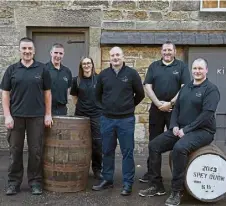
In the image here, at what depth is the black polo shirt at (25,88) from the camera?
511 centimetres

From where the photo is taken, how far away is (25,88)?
5.11 metres

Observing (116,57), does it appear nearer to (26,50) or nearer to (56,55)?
(56,55)

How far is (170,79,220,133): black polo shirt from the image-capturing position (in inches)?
196

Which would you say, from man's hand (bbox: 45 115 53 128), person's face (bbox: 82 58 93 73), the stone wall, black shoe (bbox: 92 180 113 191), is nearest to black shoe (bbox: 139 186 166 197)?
black shoe (bbox: 92 180 113 191)

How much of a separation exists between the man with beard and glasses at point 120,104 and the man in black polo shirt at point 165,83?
0.33 metres

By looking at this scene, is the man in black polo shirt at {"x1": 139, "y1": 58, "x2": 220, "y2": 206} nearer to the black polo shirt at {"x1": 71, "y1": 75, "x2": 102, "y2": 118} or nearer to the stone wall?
the black polo shirt at {"x1": 71, "y1": 75, "x2": 102, "y2": 118}

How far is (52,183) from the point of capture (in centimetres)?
541

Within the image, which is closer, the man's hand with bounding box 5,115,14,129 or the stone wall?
the man's hand with bounding box 5,115,14,129

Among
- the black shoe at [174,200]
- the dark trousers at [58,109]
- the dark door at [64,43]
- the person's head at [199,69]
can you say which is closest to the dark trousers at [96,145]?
the dark trousers at [58,109]

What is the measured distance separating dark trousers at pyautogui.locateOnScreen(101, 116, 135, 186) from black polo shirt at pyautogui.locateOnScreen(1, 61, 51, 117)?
0.87 m

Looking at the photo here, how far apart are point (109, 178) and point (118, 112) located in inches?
37.2

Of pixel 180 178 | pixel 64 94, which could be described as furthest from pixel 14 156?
pixel 180 178

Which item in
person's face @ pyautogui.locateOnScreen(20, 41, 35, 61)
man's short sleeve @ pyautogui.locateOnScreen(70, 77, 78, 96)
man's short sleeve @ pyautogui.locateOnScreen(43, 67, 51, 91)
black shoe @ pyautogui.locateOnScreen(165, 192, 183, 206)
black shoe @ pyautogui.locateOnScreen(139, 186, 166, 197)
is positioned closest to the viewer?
black shoe @ pyautogui.locateOnScreen(165, 192, 183, 206)

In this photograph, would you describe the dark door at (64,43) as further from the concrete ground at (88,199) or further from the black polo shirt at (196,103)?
the black polo shirt at (196,103)
